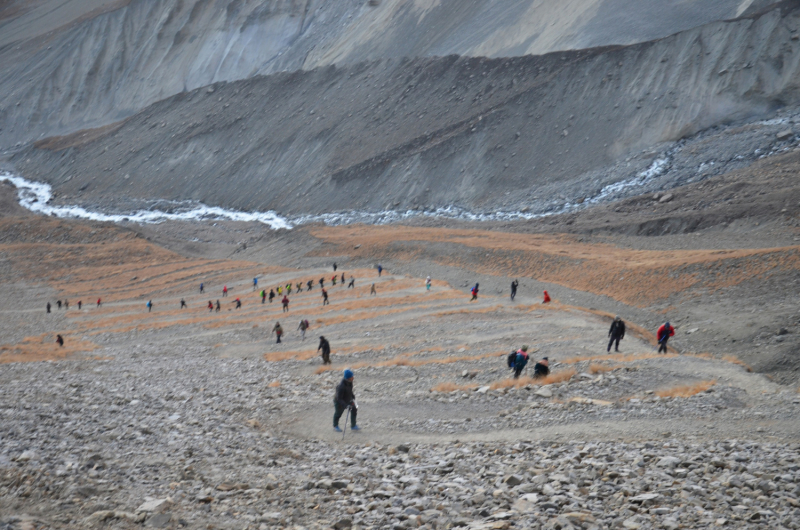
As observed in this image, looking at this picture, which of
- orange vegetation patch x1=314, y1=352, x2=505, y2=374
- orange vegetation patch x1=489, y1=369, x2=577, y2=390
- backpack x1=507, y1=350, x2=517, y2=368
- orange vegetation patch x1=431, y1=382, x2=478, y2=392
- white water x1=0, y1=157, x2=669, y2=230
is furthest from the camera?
white water x1=0, y1=157, x2=669, y2=230

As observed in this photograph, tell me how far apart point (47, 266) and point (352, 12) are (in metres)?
63.4

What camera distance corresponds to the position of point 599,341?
837 inches

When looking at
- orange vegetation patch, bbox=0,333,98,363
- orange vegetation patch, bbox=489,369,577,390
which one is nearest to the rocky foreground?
orange vegetation patch, bbox=489,369,577,390

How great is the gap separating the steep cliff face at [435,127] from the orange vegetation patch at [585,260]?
55.4 feet

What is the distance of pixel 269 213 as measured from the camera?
81.8 meters

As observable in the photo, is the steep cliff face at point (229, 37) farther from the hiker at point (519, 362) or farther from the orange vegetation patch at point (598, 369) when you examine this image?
the hiker at point (519, 362)

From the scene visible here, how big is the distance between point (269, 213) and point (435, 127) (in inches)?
913

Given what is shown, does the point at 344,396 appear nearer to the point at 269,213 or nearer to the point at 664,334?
the point at 664,334

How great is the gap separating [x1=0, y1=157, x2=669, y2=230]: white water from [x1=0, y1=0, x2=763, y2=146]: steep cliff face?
2028 centimetres

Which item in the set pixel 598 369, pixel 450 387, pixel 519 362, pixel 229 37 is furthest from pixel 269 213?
pixel 598 369

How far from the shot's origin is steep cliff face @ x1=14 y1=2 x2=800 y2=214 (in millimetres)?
67438

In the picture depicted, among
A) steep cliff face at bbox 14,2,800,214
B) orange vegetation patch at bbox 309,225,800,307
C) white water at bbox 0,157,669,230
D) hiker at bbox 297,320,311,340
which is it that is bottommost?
hiker at bbox 297,320,311,340

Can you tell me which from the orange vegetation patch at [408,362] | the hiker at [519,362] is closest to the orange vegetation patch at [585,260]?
the orange vegetation patch at [408,362]

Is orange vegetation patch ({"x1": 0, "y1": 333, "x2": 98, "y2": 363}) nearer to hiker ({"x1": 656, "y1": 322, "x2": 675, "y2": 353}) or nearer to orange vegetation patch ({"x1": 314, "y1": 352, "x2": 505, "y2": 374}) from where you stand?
→ orange vegetation patch ({"x1": 314, "y1": 352, "x2": 505, "y2": 374})
